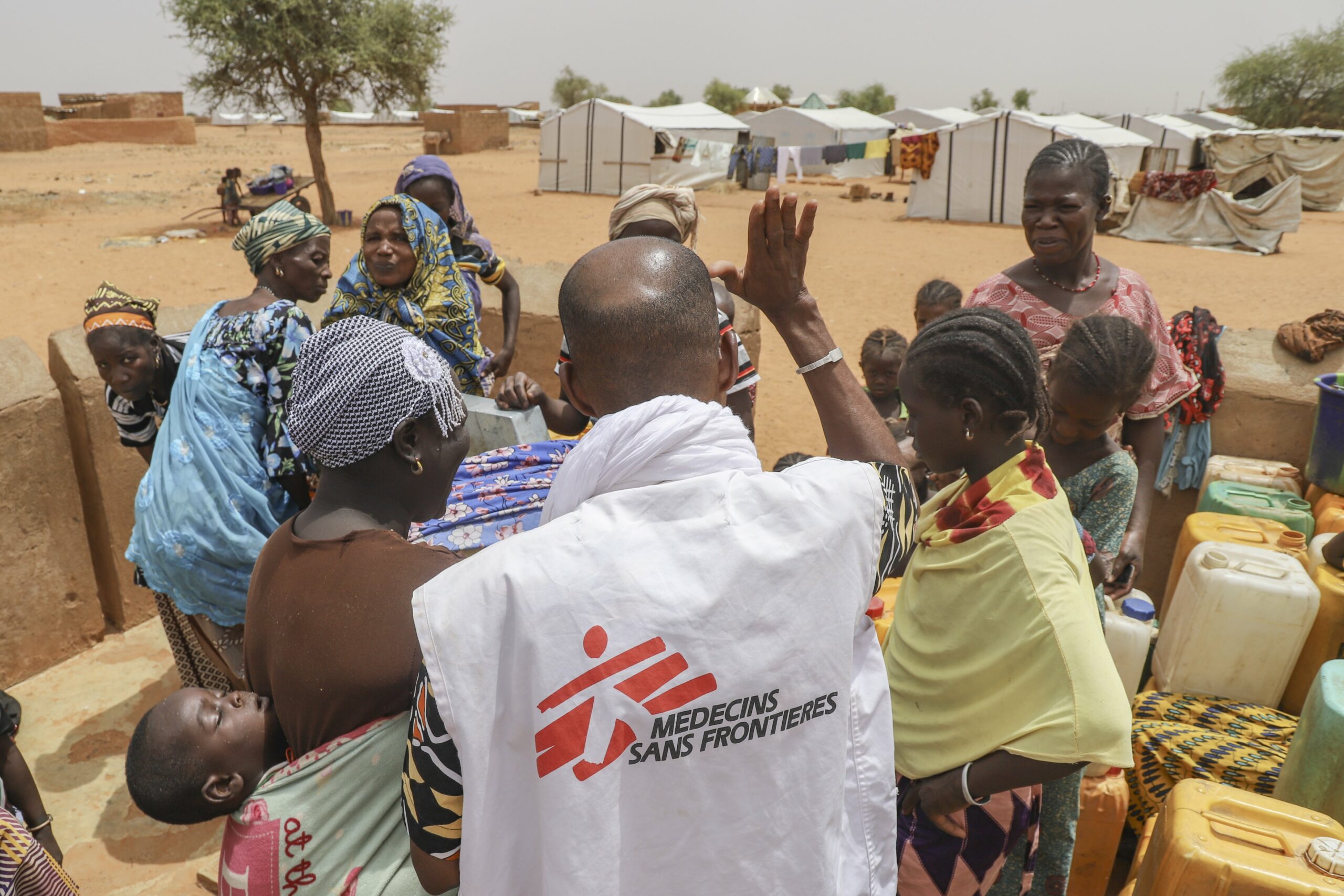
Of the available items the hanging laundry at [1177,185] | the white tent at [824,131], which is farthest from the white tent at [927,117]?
the hanging laundry at [1177,185]

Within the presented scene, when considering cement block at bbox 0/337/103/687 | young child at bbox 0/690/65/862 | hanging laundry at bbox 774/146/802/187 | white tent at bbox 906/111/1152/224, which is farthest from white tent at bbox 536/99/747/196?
young child at bbox 0/690/65/862

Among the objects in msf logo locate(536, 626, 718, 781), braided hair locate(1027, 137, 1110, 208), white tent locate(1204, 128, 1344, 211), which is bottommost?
msf logo locate(536, 626, 718, 781)

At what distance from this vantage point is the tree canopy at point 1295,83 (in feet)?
116

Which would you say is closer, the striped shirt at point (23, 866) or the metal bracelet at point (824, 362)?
the metal bracelet at point (824, 362)

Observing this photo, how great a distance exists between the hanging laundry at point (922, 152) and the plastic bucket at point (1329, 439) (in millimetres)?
19958

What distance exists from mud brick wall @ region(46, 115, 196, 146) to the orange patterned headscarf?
1309 inches

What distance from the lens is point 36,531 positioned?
3.78m

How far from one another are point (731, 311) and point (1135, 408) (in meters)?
1.38

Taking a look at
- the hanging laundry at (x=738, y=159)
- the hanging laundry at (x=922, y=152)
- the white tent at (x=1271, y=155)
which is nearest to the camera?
the white tent at (x=1271, y=155)

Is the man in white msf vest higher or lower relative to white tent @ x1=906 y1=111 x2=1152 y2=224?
lower

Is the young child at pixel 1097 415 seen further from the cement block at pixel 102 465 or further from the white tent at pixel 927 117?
the white tent at pixel 927 117

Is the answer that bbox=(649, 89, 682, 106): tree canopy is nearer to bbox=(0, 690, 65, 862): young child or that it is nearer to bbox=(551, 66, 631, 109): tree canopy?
bbox=(551, 66, 631, 109): tree canopy

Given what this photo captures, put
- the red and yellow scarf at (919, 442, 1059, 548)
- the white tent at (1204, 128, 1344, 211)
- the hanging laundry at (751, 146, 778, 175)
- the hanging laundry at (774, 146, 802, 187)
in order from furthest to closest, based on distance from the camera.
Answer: the hanging laundry at (751, 146, 778, 175)
the hanging laundry at (774, 146, 802, 187)
the white tent at (1204, 128, 1344, 211)
the red and yellow scarf at (919, 442, 1059, 548)

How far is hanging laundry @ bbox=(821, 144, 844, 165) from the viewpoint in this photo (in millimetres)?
24078
